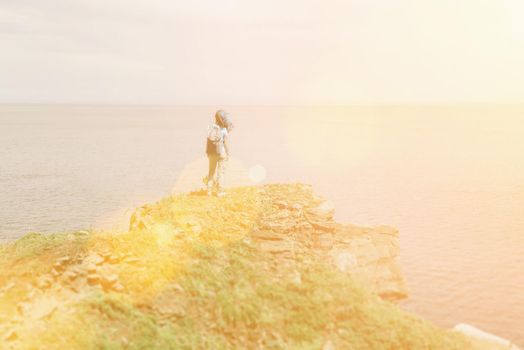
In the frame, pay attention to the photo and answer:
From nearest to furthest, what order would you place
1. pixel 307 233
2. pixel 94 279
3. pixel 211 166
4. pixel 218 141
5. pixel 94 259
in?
pixel 94 279 → pixel 94 259 → pixel 307 233 → pixel 218 141 → pixel 211 166

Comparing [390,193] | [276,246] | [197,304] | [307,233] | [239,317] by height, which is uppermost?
[276,246]

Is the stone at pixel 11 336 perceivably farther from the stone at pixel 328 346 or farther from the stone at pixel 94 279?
the stone at pixel 328 346

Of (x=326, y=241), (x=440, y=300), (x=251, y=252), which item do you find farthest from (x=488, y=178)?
(x=251, y=252)

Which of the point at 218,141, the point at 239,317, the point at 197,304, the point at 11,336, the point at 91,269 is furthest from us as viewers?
the point at 218,141

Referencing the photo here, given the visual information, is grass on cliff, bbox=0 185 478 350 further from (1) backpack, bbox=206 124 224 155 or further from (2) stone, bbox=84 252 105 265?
(1) backpack, bbox=206 124 224 155

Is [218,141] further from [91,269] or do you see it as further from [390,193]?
[390,193]

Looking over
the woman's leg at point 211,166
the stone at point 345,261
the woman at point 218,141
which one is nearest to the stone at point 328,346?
the stone at point 345,261

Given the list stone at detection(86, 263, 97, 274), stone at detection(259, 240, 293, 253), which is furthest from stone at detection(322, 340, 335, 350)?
stone at detection(86, 263, 97, 274)

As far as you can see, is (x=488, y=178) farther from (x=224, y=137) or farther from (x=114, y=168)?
(x=114, y=168)

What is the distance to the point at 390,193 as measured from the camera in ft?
170

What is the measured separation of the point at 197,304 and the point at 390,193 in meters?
41.3

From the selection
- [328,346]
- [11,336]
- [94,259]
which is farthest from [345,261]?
[11,336]

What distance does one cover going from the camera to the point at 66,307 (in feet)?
42.6

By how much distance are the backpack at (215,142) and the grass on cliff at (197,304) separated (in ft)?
23.2
